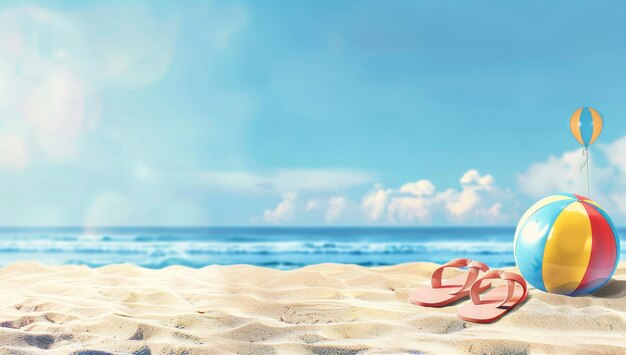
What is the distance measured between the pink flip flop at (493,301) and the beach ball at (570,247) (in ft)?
0.56

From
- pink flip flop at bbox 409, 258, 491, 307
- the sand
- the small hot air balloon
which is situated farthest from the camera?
the small hot air balloon

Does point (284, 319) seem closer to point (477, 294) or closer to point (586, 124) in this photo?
point (477, 294)

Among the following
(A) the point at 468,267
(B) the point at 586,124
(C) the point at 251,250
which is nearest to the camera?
(A) the point at 468,267

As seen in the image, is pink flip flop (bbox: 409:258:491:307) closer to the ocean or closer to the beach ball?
the beach ball

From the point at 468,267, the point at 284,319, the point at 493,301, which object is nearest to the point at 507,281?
the point at 493,301

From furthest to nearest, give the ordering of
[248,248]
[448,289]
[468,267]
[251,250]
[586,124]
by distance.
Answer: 1. [248,248]
2. [251,250]
3. [586,124]
4. [448,289]
5. [468,267]

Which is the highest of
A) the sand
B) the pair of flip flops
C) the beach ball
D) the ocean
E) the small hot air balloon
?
the small hot air balloon

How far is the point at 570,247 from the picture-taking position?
3.11 m

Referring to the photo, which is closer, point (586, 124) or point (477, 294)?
point (477, 294)

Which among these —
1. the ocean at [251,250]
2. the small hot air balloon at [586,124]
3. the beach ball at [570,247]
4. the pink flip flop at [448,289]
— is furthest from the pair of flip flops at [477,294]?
the ocean at [251,250]

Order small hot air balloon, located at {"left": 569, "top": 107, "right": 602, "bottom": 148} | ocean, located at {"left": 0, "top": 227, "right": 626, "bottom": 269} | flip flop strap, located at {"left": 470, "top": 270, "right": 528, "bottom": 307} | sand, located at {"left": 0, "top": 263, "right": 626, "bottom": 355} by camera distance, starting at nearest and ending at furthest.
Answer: sand, located at {"left": 0, "top": 263, "right": 626, "bottom": 355}, flip flop strap, located at {"left": 470, "top": 270, "right": 528, "bottom": 307}, small hot air balloon, located at {"left": 569, "top": 107, "right": 602, "bottom": 148}, ocean, located at {"left": 0, "top": 227, "right": 626, "bottom": 269}

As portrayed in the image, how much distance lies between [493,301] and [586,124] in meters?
2.61

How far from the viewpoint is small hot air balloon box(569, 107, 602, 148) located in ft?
16.3

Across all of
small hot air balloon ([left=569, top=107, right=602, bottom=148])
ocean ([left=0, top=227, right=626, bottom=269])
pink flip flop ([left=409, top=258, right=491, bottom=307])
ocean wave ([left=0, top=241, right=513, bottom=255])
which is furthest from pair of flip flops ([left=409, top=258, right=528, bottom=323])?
ocean wave ([left=0, top=241, right=513, bottom=255])
